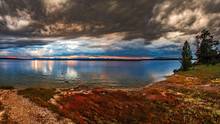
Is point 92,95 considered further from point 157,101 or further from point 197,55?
point 197,55

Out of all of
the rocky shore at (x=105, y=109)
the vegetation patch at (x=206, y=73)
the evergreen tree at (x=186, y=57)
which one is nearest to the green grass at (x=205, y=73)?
the vegetation patch at (x=206, y=73)

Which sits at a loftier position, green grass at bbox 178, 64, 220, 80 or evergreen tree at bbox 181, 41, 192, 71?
evergreen tree at bbox 181, 41, 192, 71

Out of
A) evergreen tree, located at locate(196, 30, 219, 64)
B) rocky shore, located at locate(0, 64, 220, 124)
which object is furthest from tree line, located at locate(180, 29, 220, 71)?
rocky shore, located at locate(0, 64, 220, 124)

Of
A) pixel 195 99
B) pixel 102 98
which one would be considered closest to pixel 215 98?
pixel 195 99

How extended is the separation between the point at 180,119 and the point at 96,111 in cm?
1205

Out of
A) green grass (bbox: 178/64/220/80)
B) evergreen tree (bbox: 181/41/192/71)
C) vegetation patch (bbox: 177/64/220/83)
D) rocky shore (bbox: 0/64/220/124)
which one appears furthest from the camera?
evergreen tree (bbox: 181/41/192/71)

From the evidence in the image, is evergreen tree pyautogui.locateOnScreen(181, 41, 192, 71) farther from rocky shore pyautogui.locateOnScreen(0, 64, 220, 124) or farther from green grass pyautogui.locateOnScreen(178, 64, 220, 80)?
rocky shore pyautogui.locateOnScreen(0, 64, 220, 124)

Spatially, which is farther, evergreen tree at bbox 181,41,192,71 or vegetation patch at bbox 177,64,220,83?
evergreen tree at bbox 181,41,192,71

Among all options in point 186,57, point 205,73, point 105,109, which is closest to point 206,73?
point 205,73

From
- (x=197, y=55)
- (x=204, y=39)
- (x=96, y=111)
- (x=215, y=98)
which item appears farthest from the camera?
(x=197, y=55)

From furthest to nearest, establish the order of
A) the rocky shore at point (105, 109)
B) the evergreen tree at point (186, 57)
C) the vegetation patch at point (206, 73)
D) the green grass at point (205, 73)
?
the evergreen tree at point (186, 57) → the green grass at point (205, 73) → the vegetation patch at point (206, 73) → the rocky shore at point (105, 109)

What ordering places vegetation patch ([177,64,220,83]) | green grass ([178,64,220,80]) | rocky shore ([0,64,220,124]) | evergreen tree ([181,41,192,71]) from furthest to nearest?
1. evergreen tree ([181,41,192,71])
2. green grass ([178,64,220,80])
3. vegetation patch ([177,64,220,83])
4. rocky shore ([0,64,220,124])

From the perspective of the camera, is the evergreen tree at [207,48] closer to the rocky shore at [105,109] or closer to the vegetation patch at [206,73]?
the vegetation patch at [206,73]

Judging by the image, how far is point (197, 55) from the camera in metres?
152
